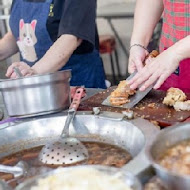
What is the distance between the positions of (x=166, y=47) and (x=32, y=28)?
0.71 metres

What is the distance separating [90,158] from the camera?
121 centimetres

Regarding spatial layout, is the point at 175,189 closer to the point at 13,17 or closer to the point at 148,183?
the point at 148,183

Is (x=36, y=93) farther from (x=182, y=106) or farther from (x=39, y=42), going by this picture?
(x=39, y=42)

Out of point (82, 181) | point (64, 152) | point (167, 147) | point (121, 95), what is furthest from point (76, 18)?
point (82, 181)

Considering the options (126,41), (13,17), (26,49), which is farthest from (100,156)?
(126,41)

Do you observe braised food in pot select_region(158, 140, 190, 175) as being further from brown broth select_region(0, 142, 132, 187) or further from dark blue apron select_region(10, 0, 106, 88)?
dark blue apron select_region(10, 0, 106, 88)

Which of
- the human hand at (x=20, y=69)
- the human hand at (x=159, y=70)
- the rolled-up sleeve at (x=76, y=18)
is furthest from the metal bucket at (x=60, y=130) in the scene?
the rolled-up sleeve at (x=76, y=18)

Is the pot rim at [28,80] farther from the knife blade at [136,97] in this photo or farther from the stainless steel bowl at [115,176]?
the stainless steel bowl at [115,176]

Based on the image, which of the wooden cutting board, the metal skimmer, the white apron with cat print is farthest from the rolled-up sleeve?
the metal skimmer

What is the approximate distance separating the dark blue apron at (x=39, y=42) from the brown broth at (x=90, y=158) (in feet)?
2.87

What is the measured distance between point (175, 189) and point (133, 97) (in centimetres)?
85

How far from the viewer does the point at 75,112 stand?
1.43 metres

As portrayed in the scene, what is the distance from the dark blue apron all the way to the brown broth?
0.87m

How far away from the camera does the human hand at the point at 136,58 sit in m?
1.73
